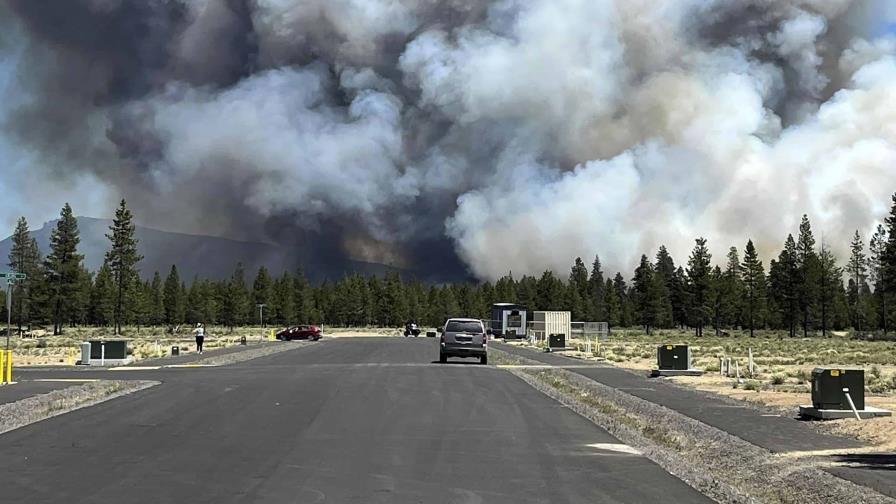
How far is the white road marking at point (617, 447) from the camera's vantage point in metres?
13.4

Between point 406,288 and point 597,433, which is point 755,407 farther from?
point 406,288

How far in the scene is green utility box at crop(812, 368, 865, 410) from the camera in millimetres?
19469

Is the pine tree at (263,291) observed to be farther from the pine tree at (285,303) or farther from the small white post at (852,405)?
the small white post at (852,405)

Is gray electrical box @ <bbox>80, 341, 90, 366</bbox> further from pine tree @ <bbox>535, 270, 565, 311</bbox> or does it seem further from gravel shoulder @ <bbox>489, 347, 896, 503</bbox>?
pine tree @ <bbox>535, 270, 565, 311</bbox>

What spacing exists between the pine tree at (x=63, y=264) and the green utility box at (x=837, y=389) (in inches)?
3998

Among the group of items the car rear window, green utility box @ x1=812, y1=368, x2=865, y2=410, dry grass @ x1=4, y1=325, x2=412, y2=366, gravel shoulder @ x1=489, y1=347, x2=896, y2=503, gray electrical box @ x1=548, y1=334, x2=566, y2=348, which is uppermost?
the car rear window

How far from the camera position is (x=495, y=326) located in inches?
4173

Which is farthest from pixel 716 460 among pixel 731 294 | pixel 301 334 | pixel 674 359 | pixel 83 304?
pixel 83 304

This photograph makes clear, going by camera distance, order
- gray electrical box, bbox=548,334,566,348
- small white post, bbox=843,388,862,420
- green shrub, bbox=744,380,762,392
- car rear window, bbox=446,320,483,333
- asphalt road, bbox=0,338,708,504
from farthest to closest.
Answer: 1. gray electrical box, bbox=548,334,566,348
2. car rear window, bbox=446,320,483,333
3. green shrub, bbox=744,380,762,392
4. small white post, bbox=843,388,862,420
5. asphalt road, bbox=0,338,708,504

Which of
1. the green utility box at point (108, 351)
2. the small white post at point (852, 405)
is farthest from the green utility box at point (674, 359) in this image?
the green utility box at point (108, 351)

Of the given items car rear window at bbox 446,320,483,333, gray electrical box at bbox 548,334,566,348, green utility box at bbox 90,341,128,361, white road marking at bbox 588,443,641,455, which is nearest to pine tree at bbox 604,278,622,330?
gray electrical box at bbox 548,334,566,348

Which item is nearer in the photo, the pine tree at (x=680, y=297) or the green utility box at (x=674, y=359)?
the green utility box at (x=674, y=359)

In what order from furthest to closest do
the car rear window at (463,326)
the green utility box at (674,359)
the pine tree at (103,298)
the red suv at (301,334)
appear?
1. the pine tree at (103,298)
2. the red suv at (301,334)
3. the car rear window at (463,326)
4. the green utility box at (674,359)

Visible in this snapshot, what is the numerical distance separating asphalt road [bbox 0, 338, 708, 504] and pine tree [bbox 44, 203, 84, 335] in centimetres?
9254
